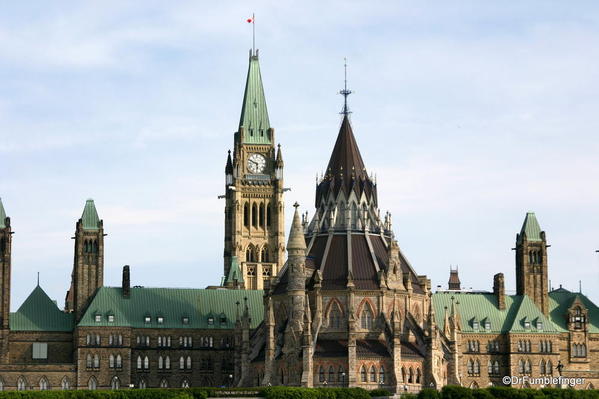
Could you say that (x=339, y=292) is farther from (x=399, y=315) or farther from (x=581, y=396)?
(x=581, y=396)

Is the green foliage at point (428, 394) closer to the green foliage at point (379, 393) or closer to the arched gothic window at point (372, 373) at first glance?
the green foliage at point (379, 393)

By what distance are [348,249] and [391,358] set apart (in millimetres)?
18217

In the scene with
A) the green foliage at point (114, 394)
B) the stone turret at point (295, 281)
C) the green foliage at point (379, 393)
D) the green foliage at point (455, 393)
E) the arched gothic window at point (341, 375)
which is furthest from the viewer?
the stone turret at point (295, 281)

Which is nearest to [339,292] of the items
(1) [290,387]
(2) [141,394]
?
(1) [290,387]

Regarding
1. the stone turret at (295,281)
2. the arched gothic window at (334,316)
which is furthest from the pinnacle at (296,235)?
the arched gothic window at (334,316)

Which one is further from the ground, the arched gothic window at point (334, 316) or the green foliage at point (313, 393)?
the arched gothic window at point (334, 316)

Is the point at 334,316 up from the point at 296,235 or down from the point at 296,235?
down

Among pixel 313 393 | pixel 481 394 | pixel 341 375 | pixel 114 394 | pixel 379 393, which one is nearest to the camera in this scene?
pixel 114 394

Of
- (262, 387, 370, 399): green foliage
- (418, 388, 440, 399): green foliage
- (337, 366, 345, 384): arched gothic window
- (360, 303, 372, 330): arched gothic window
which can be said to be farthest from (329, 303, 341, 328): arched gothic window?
(418, 388, 440, 399): green foliage

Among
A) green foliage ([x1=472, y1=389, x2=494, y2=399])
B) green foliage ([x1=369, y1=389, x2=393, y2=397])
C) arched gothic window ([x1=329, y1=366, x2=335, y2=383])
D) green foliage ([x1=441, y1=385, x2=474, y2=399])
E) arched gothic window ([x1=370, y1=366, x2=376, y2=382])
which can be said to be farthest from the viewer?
arched gothic window ([x1=329, y1=366, x2=335, y2=383])

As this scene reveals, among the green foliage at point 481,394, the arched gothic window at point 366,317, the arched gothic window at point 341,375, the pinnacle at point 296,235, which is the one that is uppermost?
the pinnacle at point 296,235

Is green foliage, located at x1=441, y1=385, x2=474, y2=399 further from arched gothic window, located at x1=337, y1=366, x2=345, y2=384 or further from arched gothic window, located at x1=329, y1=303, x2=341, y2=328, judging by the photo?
arched gothic window, located at x1=329, y1=303, x2=341, y2=328

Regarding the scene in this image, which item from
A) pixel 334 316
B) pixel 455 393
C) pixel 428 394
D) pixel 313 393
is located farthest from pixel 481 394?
pixel 334 316

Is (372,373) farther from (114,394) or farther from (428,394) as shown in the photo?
(114,394)
